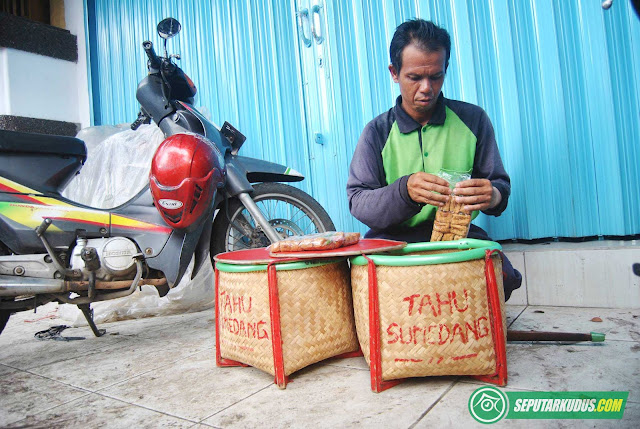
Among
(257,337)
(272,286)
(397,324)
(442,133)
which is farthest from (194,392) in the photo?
(442,133)

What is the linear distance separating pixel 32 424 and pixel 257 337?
659 mm

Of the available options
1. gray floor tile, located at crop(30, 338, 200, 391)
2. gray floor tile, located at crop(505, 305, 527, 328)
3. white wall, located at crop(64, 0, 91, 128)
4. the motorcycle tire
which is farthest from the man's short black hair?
white wall, located at crop(64, 0, 91, 128)

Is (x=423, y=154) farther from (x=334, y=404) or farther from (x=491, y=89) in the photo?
(x=334, y=404)

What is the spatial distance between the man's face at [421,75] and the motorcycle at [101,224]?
0.92m

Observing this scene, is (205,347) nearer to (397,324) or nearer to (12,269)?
(12,269)

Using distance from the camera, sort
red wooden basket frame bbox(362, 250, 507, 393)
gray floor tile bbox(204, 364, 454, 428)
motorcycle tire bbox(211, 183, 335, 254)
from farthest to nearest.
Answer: motorcycle tire bbox(211, 183, 335, 254), red wooden basket frame bbox(362, 250, 507, 393), gray floor tile bbox(204, 364, 454, 428)

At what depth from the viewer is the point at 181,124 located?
94.9 inches

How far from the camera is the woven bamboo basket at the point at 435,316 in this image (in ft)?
3.82

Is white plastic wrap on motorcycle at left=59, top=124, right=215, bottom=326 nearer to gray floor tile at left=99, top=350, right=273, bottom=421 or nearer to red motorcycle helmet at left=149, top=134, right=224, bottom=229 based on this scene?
red motorcycle helmet at left=149, top=134, right=224, bottom=229

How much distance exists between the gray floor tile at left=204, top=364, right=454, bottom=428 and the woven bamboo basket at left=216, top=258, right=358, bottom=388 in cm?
8

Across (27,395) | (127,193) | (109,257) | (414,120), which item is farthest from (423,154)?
(127,193)

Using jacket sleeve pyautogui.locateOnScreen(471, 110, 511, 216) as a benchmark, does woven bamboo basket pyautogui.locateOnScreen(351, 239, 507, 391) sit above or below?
below

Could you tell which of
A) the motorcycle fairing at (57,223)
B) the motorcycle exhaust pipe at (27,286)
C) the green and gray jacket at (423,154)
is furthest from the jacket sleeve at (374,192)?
the motorcycle exhaust pipe at (27,286)

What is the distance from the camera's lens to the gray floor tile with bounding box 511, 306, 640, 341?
1.61 metres
